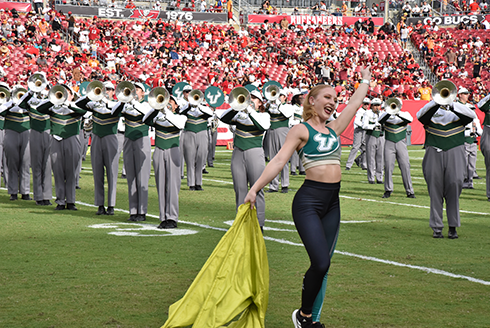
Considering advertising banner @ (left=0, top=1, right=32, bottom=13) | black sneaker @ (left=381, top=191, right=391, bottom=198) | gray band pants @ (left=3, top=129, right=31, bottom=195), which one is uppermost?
advertising banner @ (left=0, top=1, right=32, bottom=13)

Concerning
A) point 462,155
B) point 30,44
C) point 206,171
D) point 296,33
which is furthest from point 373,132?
point 296,33

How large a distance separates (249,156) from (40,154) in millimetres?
4686

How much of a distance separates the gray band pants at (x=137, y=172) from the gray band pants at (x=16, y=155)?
10.1 feet

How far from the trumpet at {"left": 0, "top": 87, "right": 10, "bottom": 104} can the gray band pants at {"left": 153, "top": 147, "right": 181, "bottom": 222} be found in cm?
461

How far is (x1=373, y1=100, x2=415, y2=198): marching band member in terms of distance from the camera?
12.7m

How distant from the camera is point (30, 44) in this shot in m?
28.3

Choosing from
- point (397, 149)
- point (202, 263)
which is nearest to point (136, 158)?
point (202, 263)

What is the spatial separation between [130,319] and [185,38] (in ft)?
97.1

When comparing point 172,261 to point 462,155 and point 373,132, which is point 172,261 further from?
point 373,132

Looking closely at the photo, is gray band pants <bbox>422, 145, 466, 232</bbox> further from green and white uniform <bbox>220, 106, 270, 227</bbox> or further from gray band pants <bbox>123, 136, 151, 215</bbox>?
gray band pants <bbox>123, 136, 151, 215</bbox>

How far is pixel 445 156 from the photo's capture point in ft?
26.2

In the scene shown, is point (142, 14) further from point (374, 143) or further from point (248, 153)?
point (248, 153)

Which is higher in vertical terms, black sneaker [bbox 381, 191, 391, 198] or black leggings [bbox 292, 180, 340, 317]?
black leggings [bbox 292, 180, 340, 317]

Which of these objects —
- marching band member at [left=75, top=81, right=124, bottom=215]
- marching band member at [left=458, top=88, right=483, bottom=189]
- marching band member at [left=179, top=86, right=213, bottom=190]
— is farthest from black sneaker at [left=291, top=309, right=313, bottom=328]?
marching band member at [left=458, top=88, right=483, bottom=189]
